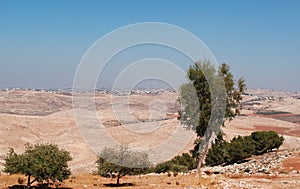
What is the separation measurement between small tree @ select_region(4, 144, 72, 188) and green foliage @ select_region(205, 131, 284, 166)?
86.1 feet

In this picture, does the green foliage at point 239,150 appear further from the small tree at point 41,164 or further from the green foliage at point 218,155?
the small tree at point 41,164

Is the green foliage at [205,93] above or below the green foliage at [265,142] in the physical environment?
above

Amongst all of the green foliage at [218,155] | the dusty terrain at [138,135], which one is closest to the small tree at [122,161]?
the dusty terrain at [138,135]

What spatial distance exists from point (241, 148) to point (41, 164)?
30.5 m

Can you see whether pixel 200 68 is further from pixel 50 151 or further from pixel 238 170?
pixel 50 151

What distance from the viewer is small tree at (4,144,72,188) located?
2417 cm

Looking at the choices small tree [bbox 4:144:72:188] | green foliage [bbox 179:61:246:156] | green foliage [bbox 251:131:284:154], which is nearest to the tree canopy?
green foliage [bbox 179:61:246:156]

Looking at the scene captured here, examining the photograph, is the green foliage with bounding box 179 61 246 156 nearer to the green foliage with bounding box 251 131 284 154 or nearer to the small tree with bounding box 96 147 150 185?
the small tree with bounding box 96 147 150 185

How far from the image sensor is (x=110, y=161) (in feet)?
94.8

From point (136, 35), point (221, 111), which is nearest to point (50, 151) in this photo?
point (136, 35)

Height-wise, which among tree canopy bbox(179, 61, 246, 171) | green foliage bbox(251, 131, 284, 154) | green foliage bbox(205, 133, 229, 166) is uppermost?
tree canopy bbox(179, 61, 246, 171)

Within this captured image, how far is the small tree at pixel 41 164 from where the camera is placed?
24172 mm

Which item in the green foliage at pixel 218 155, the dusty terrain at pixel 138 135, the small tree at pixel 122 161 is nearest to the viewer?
the small tree at pixel 122 161

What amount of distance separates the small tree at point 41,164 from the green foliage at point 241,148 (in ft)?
86.1
